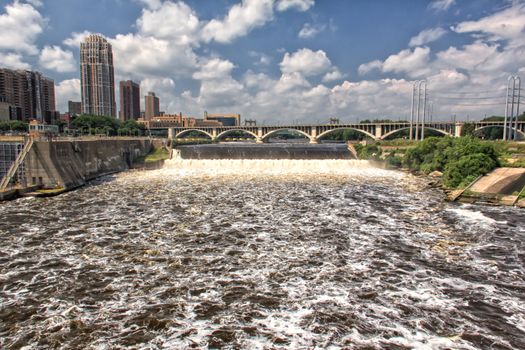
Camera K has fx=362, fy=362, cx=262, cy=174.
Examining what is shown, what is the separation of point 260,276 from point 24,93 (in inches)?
6400

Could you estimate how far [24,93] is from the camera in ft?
468

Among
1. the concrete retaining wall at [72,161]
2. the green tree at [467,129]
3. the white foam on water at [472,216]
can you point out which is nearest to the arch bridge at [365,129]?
the green tree at [467,129]

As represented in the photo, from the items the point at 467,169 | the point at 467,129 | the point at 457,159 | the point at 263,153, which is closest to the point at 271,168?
the point at 263,153

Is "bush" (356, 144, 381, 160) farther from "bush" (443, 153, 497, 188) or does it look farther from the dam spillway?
"bush" (443, 153, 497, 188)

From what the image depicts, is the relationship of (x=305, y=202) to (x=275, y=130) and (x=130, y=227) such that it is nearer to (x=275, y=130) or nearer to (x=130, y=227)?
(x=130, y=227)

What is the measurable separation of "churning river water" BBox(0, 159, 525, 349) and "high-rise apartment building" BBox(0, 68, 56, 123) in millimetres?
126761

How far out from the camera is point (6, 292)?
13.3m

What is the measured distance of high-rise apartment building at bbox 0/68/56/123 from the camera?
134125 millimetres

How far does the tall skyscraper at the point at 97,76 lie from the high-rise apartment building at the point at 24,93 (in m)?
27.0

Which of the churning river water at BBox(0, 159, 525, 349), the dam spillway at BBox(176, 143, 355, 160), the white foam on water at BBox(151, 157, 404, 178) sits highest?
the dam spillway at BBox(176, 143, 355, 160)

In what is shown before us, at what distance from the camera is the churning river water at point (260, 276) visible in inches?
423

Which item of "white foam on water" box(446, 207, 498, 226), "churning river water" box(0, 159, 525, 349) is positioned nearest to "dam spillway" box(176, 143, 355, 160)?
"white foam on water" box(446, 207, 498, 226)

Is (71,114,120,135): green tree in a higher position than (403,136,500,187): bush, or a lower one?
higher

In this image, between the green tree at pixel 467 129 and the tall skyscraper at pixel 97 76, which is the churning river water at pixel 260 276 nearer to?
the green tree at pixel 467 129
